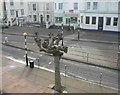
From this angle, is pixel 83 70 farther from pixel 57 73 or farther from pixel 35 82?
pixel 57 73

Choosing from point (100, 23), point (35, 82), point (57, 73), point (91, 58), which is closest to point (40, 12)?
point (100, 23)

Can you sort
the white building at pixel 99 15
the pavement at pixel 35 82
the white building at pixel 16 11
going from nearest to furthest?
the pavement at pixel 35 82 → the white building at pixel 99 15 → the white building at pixel 16 11

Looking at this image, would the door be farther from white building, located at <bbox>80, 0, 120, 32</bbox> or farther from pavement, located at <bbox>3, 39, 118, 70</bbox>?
pavement, located at <bbox>3, 39, 118, 70</bbox>

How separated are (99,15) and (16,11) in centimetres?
2463

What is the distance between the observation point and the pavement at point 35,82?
1332 centimetres

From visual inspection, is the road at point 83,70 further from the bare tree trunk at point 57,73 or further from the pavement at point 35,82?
the bare tree trunk at point 57,73

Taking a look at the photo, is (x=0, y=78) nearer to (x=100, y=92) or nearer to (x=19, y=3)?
(x=100, y=92)

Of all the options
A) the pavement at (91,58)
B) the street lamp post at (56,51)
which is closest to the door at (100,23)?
the pavement at (91,58)

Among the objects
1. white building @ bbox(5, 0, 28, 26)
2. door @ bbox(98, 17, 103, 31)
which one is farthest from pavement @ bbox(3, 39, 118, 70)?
white building @ bbox(5, 0, 28, 26)

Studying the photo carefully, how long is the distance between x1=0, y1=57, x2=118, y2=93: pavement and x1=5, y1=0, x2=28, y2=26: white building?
33995 millimetres

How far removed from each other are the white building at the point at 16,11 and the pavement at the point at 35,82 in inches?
1338

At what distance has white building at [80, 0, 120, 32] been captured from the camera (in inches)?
1341

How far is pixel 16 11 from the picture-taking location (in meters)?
51.0

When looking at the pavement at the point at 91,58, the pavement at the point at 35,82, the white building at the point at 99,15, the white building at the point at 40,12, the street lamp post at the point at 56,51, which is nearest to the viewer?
the street lamp post at the point at 56,51
